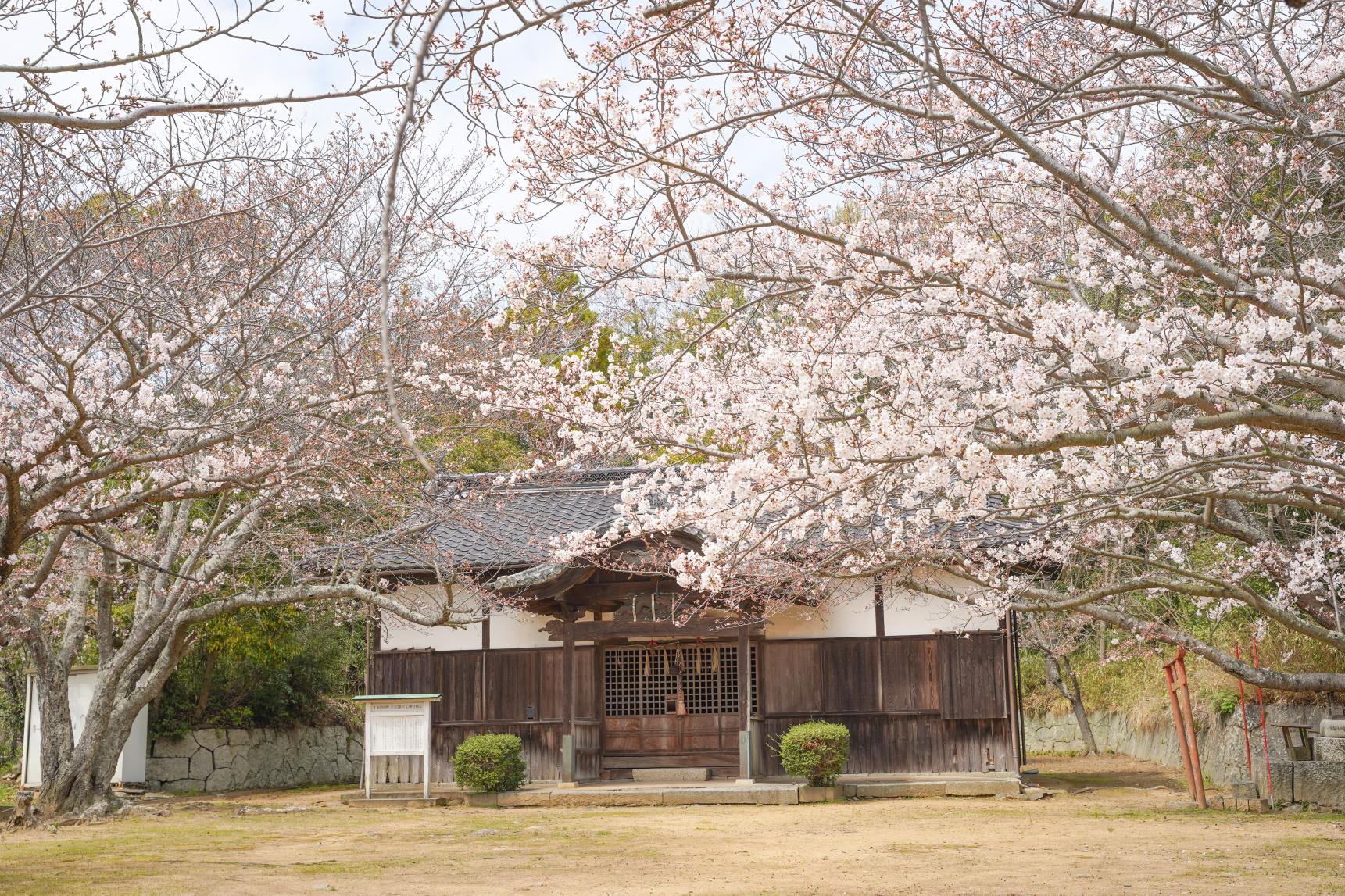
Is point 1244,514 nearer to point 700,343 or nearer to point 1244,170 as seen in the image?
point 1244,170

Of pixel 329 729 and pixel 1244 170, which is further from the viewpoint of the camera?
pixel 329 729

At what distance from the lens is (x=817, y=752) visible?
44.2 ft

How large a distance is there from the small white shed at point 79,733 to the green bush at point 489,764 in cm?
433

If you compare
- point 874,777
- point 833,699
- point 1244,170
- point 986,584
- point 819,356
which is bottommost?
point 874,777

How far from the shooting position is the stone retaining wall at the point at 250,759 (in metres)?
16.8

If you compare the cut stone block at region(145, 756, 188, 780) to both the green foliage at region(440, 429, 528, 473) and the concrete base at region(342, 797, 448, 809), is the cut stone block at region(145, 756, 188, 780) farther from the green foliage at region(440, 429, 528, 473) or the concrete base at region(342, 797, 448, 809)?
the green foliage at region(440, 429, 528, 473)

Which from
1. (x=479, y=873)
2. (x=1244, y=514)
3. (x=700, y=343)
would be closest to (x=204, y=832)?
(x=479, y=873)

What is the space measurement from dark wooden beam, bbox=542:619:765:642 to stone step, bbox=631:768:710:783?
171 centimetres

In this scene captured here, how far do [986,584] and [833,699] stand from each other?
4.69 metres

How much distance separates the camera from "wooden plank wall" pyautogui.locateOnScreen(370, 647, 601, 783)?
589 inches

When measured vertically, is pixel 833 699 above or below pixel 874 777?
above

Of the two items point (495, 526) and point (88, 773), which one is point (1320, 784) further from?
point (88, 773)

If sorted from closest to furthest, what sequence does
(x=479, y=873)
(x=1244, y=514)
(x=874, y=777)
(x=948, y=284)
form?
(x=948, y=284), (x=479, y=873), (x=1244, y=514), (x=874, y=777)

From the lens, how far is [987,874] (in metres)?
7.52
